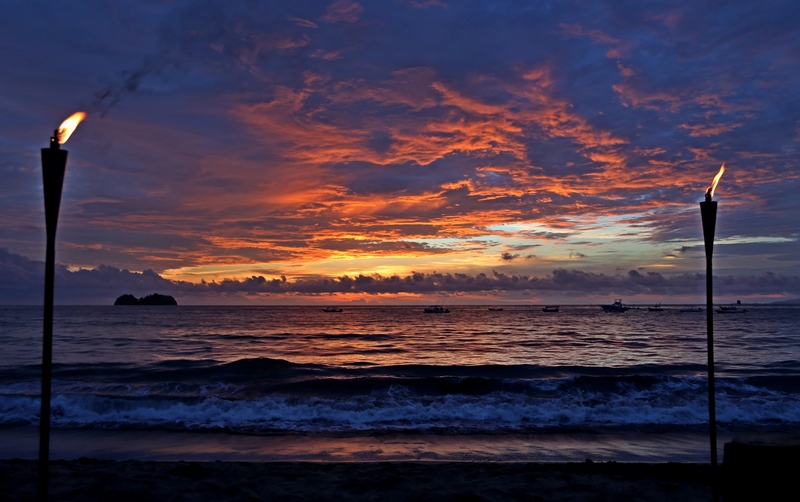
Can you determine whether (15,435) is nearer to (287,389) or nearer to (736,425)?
(287,389)

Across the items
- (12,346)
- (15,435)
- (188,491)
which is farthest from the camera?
(12,346)

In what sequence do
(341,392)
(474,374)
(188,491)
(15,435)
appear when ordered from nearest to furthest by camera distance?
(188,491), (15,435), (341,392), (474,374)

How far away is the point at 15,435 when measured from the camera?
12.8m

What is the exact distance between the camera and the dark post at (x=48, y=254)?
3482mm

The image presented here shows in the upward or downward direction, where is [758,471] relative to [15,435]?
upward

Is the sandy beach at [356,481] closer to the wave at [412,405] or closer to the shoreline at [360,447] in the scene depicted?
the shoreline at [360,447]

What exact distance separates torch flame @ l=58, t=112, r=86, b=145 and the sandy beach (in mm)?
5329

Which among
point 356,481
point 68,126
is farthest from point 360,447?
point 68,126

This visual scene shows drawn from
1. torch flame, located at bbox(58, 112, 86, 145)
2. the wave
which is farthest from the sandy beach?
torch flame, located at bbox(58, 112, 86, 145)

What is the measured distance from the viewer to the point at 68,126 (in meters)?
3.91

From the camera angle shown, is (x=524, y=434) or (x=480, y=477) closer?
(x=480, y=477)

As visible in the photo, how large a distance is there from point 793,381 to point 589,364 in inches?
383

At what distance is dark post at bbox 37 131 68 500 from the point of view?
3482 millimetres

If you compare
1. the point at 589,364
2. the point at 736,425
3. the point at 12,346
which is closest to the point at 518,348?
the point at 589,364
